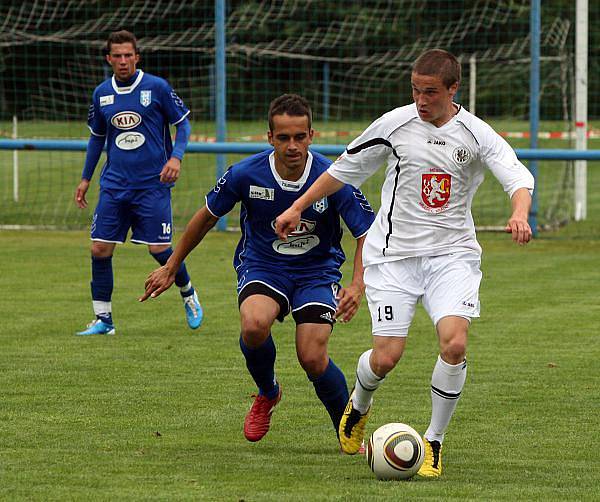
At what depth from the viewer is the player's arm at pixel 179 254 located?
625 cm

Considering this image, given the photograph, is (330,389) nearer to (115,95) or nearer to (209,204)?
(209,204)

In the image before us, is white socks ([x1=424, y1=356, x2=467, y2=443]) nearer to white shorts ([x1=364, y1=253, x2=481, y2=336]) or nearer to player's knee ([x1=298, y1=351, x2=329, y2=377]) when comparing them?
white shorts ([x1=364, y1=253, x2=481, y2=336])

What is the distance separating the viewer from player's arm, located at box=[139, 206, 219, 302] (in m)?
6.25

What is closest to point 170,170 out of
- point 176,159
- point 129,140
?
point 176,159

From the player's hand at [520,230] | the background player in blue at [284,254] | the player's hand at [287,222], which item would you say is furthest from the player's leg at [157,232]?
the player's hand at [520,230]

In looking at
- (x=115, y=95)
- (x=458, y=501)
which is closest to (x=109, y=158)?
(x=115, y=95)

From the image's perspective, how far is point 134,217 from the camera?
33.5ft

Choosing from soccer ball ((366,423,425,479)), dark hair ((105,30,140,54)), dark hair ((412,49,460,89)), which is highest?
dark hair ((412,49,460,89))

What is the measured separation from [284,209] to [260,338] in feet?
2.04

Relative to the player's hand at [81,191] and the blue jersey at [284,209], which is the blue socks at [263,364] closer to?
the blue jersey at [284,209]

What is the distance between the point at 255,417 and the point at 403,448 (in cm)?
102

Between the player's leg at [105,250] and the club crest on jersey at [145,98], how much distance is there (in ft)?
2.32

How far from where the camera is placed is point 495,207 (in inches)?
799

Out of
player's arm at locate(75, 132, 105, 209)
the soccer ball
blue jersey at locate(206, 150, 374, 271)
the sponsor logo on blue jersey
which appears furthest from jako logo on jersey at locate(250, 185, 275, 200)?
player's arm at locate(75, 132, 105, 209)
